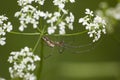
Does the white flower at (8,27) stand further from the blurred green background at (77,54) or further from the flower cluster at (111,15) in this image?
the blurred green background at (77,54)


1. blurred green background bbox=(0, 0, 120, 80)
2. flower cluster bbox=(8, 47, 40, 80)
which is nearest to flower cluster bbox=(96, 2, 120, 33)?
flower cluster bbox=(8, 47, 40, 80)

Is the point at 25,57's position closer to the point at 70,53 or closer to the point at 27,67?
the point at 27,67

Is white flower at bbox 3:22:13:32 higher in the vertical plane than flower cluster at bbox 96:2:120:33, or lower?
lower

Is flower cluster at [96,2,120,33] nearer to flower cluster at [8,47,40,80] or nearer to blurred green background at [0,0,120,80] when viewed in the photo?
flower cluster at [8,47,40,80]

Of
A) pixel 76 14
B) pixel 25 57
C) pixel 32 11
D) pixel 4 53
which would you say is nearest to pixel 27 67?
pixel 25 57

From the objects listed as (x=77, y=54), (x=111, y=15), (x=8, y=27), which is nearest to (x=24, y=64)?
(x=8, y=27)

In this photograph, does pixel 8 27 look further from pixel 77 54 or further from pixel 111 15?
pixel 77 54

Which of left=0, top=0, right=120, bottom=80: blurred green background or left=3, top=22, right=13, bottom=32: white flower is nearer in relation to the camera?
left=3, top=22, right=13, bottom=32: white flower

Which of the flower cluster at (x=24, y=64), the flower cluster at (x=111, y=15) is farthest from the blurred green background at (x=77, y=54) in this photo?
the flower cluster at (x=24, y=64)

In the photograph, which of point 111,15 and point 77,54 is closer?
point 111,15
